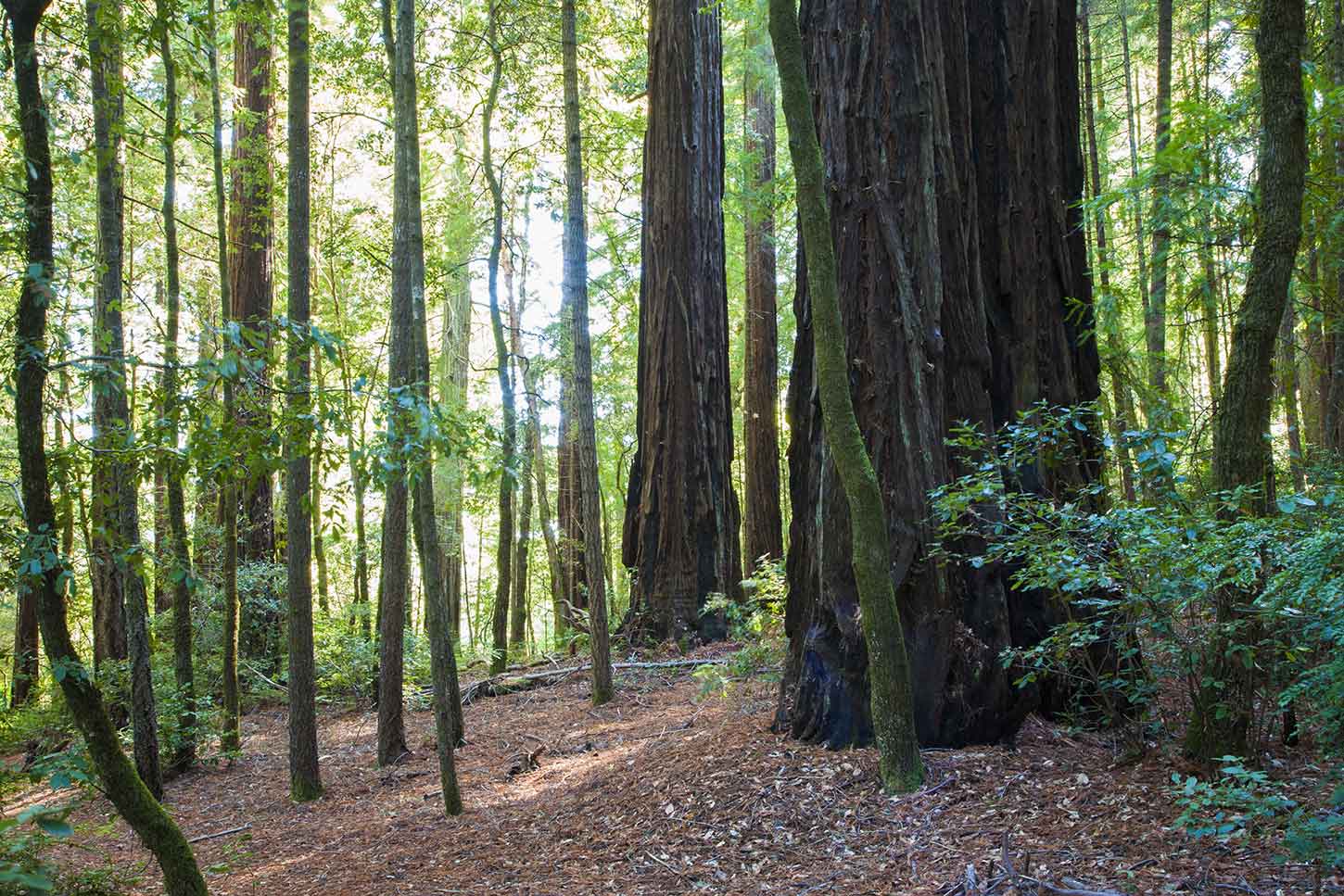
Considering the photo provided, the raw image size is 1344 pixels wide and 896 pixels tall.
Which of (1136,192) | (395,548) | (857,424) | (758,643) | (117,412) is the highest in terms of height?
(1136,192)

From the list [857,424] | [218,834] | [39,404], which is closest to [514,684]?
[218,834]

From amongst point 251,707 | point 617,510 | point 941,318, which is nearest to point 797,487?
point 941,318

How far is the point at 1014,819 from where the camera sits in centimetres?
398

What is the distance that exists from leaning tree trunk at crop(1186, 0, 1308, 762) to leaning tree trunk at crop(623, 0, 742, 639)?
23.2 feet

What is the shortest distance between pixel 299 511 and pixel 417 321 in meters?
1.93

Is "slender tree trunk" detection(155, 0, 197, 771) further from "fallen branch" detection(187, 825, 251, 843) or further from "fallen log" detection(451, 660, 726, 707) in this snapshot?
"fallen log" detection(451, 660, 726, 707)

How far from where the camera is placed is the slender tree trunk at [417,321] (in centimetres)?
615

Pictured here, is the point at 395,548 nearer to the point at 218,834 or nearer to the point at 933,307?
the point at 218,834

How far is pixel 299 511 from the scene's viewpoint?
700 centimetres

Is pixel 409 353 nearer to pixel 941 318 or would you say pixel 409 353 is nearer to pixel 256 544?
pixel 941 318

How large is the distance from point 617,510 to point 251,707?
13233mm

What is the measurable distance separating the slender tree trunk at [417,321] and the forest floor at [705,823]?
74 centimetres

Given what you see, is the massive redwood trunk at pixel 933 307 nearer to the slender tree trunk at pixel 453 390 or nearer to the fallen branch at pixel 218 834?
the fallen branch at pixel 218 834

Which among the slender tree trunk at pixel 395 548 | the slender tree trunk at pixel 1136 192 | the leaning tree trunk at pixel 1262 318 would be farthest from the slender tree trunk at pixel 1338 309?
the slender tree trunk at pixel 395 548
